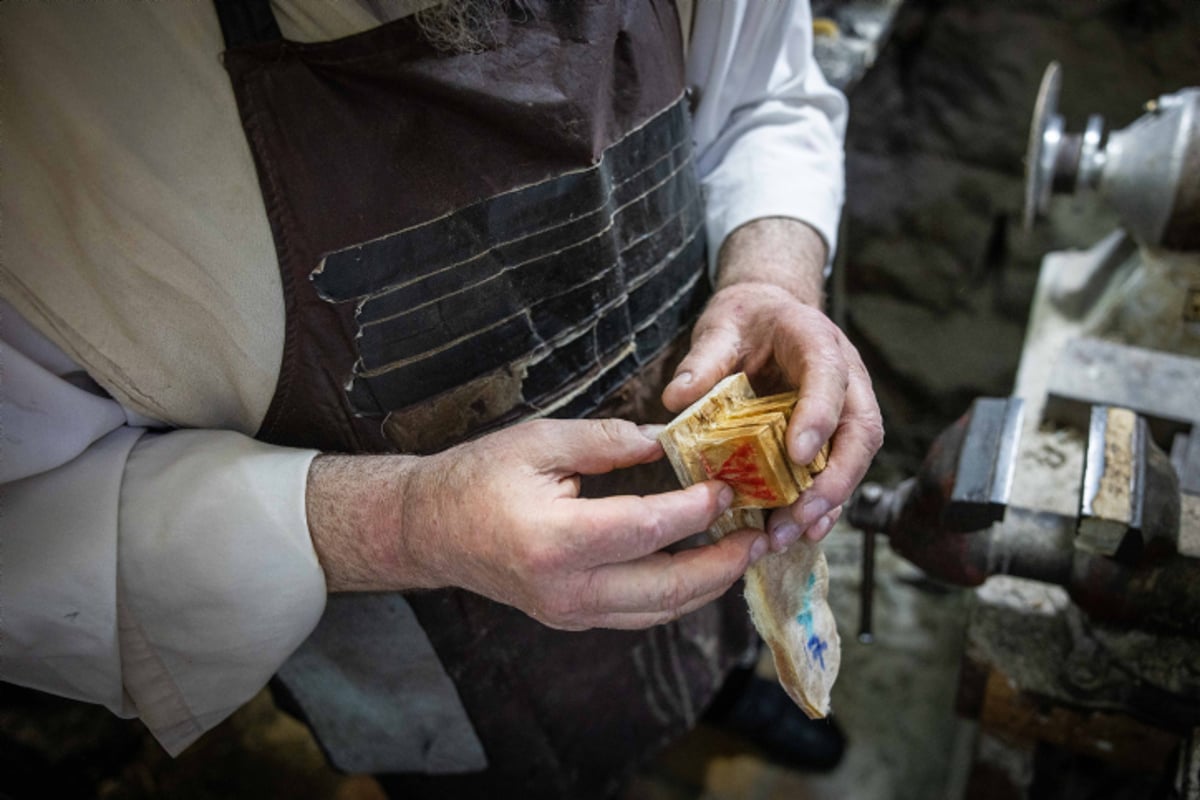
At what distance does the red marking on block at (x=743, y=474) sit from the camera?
3.19 feet

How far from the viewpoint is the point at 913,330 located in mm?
3824

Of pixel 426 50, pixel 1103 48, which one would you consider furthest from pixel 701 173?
pixel 1103 48

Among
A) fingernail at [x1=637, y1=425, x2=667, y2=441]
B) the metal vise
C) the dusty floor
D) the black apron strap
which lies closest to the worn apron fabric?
the black apron strap

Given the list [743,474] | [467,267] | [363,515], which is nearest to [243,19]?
[467,267]

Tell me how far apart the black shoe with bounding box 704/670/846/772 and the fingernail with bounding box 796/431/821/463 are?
1.58m

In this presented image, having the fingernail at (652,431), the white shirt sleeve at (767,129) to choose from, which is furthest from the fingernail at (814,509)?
the white shirt sleeve at (767,129)

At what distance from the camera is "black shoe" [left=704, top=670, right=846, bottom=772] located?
2.36m

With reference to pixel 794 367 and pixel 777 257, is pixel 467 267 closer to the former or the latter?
pixel 794 367

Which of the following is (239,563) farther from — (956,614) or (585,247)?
(956,614)

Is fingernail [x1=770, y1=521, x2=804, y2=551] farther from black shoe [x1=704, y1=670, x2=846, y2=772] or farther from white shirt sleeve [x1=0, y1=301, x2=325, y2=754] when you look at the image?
black shoe [x1=704, y1=670, x2=846, y2=772]

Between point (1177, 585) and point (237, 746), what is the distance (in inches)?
104

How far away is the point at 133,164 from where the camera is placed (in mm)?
923

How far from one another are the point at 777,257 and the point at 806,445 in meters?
0.60

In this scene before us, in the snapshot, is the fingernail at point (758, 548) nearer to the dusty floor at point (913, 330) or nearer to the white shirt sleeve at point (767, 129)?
the white shirt sleeve at point (767, 129)
